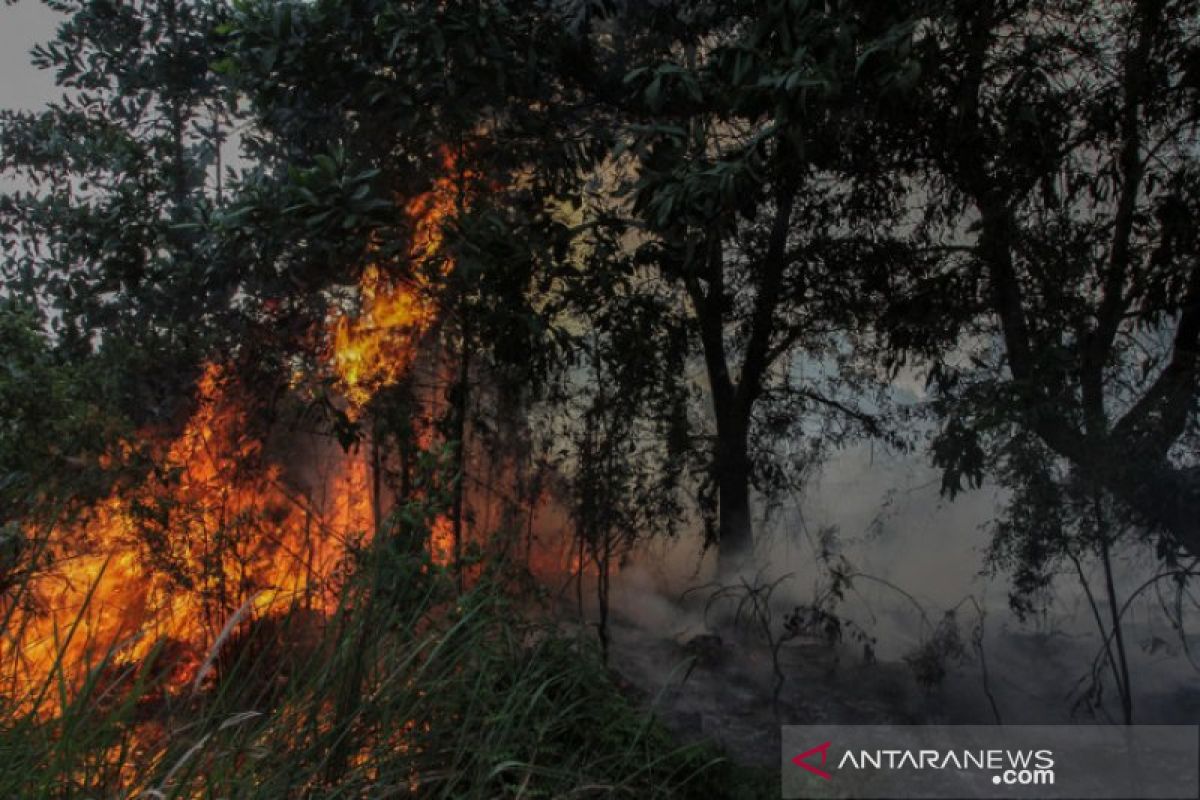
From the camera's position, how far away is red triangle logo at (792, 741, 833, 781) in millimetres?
3203

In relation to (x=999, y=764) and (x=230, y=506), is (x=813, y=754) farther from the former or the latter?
(x=230, y=506)

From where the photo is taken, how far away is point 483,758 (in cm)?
268

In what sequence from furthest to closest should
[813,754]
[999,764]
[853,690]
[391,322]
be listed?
[391,322]
[853,690]
[999,764]
[813,754]

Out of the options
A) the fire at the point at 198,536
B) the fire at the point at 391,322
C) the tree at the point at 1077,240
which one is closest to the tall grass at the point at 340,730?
the fire at the point at 198,536

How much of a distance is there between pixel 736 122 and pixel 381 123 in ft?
7.08

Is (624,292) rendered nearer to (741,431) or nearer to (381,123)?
(741,431)

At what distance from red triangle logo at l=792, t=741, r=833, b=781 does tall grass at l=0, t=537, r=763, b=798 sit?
1.50ft

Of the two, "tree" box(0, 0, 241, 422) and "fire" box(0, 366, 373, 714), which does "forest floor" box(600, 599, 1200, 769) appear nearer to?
"fire" box(0, 366, 373, 714)

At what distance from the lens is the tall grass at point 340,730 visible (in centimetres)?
241

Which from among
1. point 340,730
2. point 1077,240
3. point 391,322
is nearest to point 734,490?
point 391,322

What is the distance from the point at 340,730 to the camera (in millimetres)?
2523

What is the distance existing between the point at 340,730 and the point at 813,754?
179cm

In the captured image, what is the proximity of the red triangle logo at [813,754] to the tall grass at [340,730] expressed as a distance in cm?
46

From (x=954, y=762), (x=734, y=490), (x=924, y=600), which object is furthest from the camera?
(x=734, y=490)
